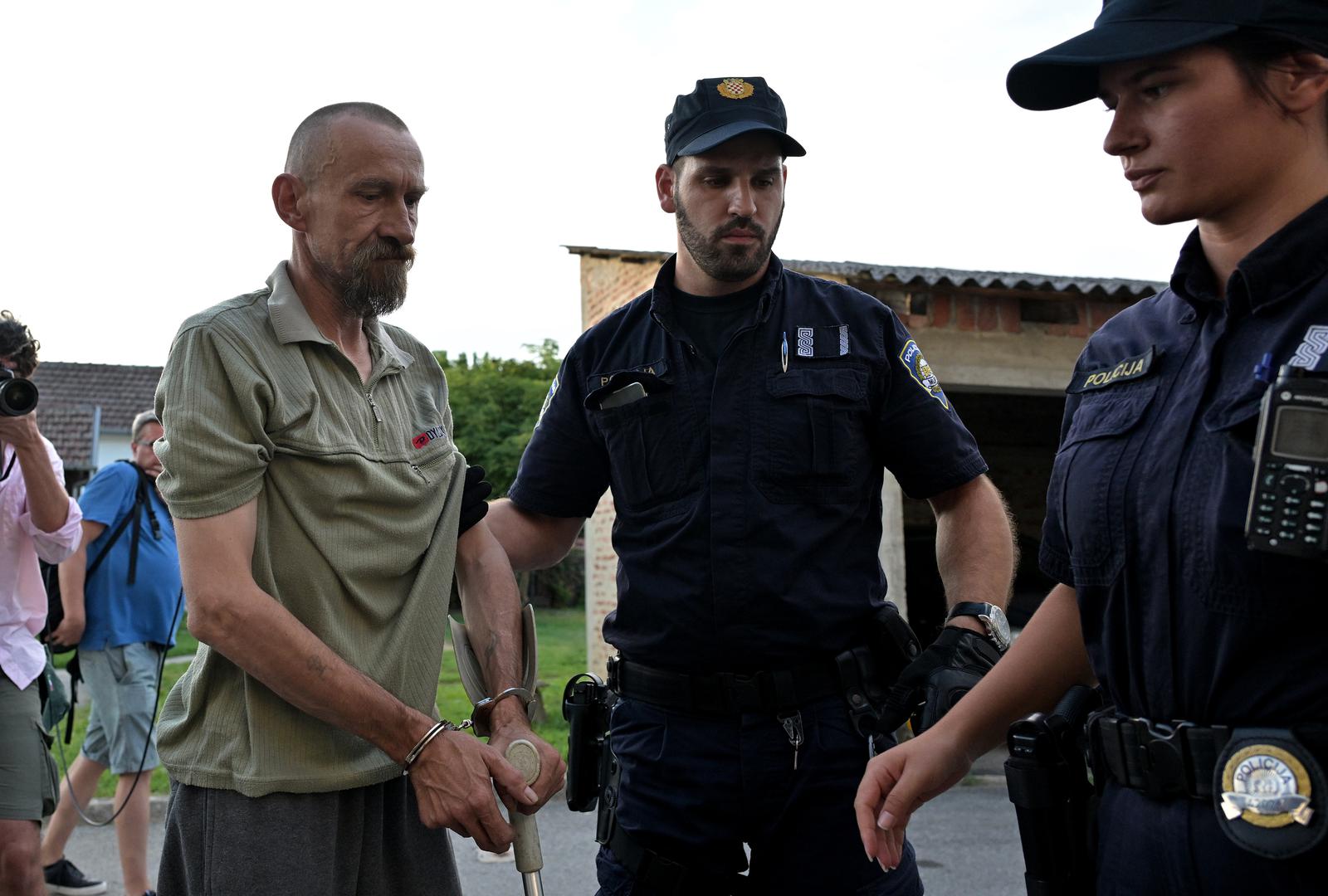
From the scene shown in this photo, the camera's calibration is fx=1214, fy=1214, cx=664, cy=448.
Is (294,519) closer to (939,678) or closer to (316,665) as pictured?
(316,665)

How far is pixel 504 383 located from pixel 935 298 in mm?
16317

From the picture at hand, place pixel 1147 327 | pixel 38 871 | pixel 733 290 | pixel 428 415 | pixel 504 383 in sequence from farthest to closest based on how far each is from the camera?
pixel 504 383 → pixel 38 871 → pixel 733 290 → pixel 428 415 → pixel 1147 327

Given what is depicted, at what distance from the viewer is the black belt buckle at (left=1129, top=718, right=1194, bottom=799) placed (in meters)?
1.62

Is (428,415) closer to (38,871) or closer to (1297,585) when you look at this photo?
(1297,585)

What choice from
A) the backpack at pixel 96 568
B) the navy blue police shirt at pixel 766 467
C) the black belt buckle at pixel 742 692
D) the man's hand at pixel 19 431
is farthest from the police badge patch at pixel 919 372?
the backpack at pixel 96 568

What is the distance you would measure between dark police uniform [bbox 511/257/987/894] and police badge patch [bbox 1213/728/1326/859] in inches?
44.5

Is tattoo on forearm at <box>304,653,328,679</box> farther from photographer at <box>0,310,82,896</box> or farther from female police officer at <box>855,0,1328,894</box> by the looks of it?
photographer at <box>0,310,82,896</box>

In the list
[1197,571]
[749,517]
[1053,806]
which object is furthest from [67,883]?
[1197,571]

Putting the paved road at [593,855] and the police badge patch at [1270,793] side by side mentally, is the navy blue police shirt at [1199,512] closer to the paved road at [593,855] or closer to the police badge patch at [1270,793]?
the police badge patch at [1270,793]

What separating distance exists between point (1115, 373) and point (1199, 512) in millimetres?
357

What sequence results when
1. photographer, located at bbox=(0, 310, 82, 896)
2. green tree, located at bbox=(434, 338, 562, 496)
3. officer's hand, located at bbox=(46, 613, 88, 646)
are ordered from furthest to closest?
green tree, located at bbox=(434, 338, 562, 496) → officer's hand, located at bbox=(46, 613, 88, 646) → photographer, located at bbox=(0, 310, 82, 896)

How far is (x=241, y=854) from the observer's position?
2.14 metres

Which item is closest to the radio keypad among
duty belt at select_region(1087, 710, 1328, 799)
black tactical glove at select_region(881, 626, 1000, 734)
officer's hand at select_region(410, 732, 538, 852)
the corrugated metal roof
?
duty belt at select_region(1087, 710, 1328, 799)

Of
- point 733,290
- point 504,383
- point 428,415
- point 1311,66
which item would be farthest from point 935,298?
point 504,383
